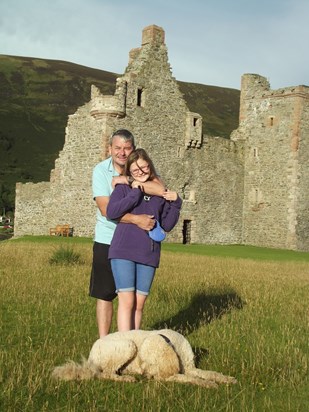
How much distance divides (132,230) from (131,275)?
1.46 ft

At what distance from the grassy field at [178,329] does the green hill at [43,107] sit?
64.1 meters

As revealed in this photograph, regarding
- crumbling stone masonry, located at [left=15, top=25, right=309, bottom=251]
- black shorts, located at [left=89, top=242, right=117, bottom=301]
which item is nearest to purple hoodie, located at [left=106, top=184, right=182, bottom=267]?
black shorts, located at [left=89, top=242, right=117, bottom=301]

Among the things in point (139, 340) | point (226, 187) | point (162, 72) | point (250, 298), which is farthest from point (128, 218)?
point (226, 187)

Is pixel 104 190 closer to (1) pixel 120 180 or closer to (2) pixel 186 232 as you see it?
(1) pixel 120 180

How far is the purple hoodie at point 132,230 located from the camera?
5.66 m

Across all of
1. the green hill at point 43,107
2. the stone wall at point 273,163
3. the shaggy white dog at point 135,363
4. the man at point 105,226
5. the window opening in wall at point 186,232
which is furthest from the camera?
the green hill at point 43,107

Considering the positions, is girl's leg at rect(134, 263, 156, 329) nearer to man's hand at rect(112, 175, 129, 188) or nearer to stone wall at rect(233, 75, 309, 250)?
man's hand at rect(112, 175, 129, 188)

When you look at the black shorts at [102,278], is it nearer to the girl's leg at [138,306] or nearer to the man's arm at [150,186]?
the girl's leg at [138,306]

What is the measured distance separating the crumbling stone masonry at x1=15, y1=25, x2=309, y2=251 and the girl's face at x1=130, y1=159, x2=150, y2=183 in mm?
20115

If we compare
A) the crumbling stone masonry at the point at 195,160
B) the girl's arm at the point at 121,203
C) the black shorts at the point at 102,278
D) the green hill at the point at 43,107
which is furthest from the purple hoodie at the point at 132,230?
the green hill at the point at 43,107

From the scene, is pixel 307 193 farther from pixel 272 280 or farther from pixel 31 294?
pixel 31 294

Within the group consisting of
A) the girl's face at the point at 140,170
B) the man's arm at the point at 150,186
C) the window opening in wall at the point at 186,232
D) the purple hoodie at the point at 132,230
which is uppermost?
the girl's face at the point at 140,170

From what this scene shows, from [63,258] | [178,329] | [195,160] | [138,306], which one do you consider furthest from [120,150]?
[195,160]

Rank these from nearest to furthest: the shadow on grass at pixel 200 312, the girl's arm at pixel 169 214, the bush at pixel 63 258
Answer: the girl's arm at pixel 169 214, the shadow on grass at pixel 200 312, the bush at pixel 63 258
